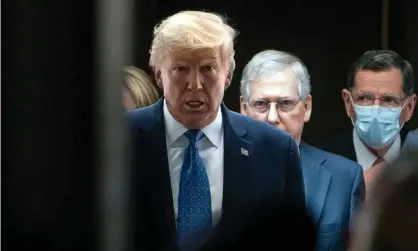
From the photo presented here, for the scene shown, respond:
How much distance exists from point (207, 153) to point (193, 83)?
0.16m

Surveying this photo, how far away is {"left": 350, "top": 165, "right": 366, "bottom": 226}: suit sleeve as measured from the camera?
1.50 meters

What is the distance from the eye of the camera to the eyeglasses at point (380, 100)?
1579 mm

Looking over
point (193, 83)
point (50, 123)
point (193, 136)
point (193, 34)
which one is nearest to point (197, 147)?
point (193, 136)

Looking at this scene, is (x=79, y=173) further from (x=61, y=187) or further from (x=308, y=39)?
(x=308, y=39)

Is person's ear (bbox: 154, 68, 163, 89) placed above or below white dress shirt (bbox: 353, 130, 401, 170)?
above

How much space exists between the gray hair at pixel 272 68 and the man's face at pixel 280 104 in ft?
0.04

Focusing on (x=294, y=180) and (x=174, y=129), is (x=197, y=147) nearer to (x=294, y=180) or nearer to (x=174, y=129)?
(x=174, y=129)

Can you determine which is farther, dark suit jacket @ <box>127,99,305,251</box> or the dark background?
dark suit jacket @ <box>127,99,305,251</box>

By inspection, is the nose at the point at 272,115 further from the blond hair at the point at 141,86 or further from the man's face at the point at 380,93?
the blond hair at the point at 141,86

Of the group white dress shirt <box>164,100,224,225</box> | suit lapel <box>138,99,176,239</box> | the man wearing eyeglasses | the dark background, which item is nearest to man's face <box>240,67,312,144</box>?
the man wearing eyeglasses

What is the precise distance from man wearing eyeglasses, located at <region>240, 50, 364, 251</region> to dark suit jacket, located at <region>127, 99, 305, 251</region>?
30 mm

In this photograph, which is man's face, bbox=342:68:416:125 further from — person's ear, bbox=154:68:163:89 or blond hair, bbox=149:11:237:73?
person's ear, bbox=154:68:163:89

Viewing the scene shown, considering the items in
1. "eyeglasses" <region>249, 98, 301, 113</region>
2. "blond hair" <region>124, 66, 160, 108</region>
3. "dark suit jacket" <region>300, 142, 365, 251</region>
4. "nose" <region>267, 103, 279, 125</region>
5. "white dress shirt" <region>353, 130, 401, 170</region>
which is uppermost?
"blond hair" <region>124, 66, 160, 108</region>

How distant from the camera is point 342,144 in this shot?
1.54 metres
